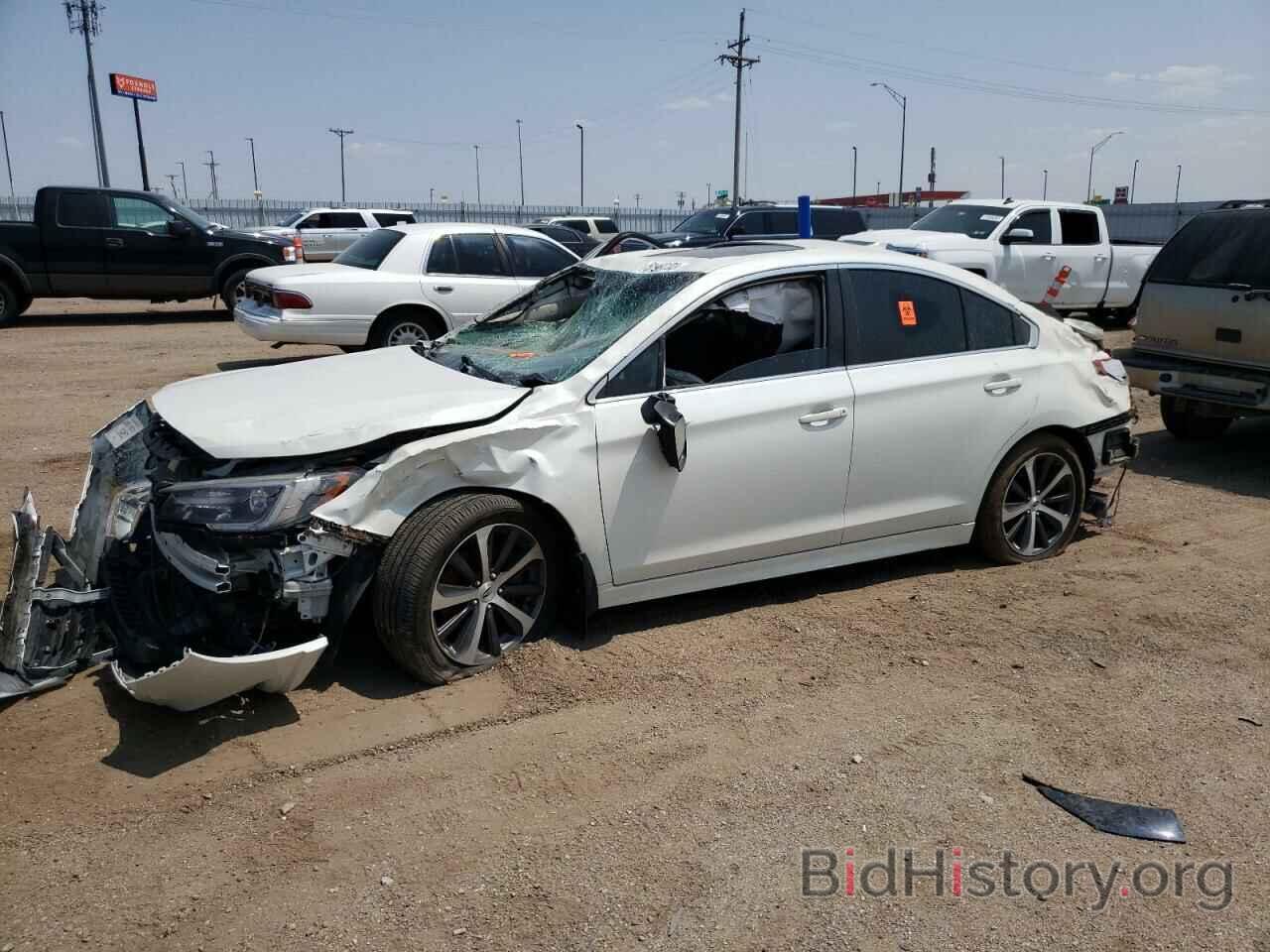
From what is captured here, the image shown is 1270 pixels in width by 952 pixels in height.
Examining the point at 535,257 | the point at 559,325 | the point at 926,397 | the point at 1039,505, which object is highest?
the point at 535,257

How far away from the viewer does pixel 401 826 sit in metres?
3.36

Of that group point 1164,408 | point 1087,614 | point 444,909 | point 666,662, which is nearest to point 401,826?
point 444,909

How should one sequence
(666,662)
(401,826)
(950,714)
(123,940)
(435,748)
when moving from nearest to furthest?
(123,940) → (401,826) → (435,748) → (950,714) → (666,662)

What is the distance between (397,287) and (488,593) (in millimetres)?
7486

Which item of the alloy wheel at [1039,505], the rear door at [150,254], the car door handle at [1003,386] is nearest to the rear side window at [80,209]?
the rear door at [150,254]

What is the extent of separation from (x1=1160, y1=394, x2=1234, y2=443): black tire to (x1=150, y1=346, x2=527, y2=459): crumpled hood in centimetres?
672

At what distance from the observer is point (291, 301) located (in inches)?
424

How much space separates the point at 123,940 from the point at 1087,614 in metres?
4.27

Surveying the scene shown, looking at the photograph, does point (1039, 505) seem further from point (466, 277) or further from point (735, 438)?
point (466, 277)

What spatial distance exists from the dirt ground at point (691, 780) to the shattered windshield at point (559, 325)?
48.7 inches

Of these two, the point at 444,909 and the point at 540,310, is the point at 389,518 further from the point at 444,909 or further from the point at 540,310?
the point at 540,310

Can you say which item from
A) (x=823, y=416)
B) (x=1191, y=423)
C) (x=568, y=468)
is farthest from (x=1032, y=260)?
(x=568, y=468)

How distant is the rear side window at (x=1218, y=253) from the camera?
7883mm

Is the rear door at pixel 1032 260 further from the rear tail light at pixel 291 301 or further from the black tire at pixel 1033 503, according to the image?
the black tire at pixel 1033 503
